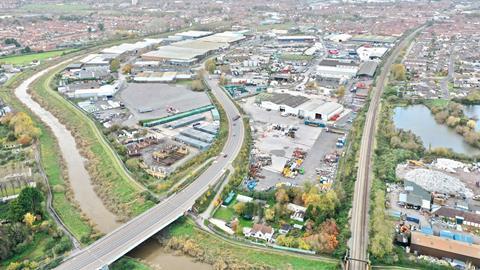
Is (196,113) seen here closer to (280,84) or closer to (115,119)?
(115,119)

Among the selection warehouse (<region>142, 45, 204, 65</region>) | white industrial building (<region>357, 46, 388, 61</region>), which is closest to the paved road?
warehouse (<region>142, 45, 204, 65</region>)

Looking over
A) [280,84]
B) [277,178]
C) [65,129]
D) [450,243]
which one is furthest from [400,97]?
[65,129]

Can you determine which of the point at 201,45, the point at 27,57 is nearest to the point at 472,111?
the point at 201,45

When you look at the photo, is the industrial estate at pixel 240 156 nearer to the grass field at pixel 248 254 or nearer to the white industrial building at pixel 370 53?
the grass field at pixel 248 254

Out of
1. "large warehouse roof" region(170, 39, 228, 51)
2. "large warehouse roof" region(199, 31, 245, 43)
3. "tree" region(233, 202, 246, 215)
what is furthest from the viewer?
"large warehouse roof" region(199, 31, 245, 43)

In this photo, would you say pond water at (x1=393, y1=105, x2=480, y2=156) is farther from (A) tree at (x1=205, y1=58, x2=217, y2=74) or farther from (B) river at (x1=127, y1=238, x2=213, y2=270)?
(A) tree at (x1=205, y1=58, x2=217, y2=74)

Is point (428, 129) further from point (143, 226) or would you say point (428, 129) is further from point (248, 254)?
point (143, 226)
